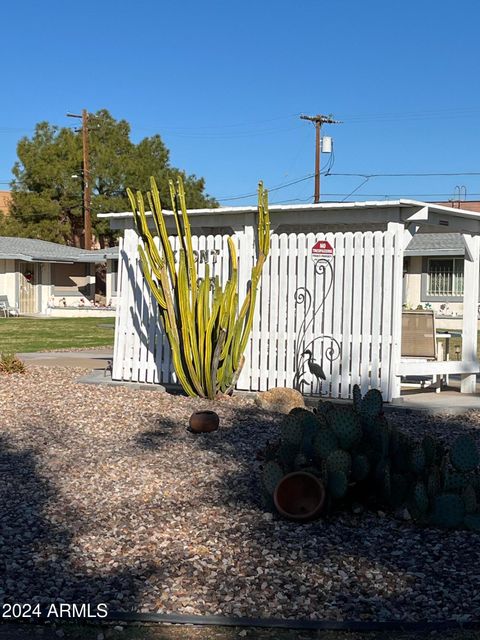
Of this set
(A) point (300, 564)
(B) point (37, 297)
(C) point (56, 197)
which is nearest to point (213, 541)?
(A) point (300, 564)

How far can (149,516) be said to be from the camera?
5801 mm

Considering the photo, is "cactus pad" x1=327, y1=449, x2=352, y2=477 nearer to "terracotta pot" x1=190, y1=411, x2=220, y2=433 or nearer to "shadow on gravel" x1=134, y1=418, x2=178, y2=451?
"shadow on gravel" x1=134, y1=418, x2=178, y2=451

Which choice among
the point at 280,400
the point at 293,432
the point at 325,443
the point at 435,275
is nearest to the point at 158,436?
the point at 280,400

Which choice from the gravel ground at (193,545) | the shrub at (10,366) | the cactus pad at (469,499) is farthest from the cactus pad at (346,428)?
the shrub at (10,366)

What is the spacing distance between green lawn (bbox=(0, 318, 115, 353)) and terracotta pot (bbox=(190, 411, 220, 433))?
689 centimetres

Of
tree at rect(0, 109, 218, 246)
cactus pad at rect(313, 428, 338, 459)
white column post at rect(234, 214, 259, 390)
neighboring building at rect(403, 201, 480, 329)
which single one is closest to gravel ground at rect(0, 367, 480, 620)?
cactus pad at rect(313, 428, 338, 459)

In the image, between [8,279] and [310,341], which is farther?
[8,279]

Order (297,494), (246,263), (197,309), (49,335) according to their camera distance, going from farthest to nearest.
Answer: (49,335) < (246,263) < (197,309) < (297,494)

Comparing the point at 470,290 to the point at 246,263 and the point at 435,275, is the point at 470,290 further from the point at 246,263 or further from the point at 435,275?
the point at 435,275

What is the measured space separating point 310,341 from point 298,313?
14.5 inches

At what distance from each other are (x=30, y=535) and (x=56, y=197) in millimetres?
47029

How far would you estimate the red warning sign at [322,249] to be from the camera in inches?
407

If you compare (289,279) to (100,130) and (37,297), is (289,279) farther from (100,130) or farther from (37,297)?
(100,130)

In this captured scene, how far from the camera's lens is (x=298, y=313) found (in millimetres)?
10609
